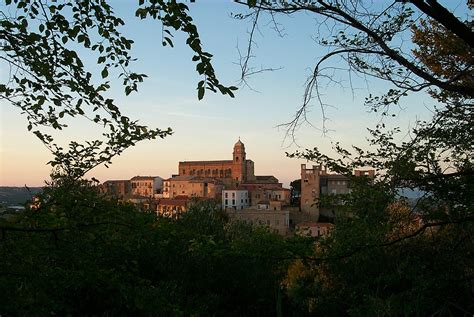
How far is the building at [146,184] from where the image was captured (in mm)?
104938

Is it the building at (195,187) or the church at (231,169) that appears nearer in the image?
the building at (195,187)

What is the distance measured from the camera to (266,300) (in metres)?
5.88

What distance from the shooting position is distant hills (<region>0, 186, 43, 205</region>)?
11.3ft

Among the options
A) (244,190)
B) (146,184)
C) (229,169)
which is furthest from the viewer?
(146,184)

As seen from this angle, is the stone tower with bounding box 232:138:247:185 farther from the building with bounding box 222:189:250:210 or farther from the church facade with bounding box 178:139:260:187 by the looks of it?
the building with bounding box 222:189:250:210

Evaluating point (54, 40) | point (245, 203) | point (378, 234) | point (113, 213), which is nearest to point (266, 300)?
point (378, 234)

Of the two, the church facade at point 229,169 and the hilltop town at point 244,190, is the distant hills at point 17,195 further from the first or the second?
the church facade at point 229,169

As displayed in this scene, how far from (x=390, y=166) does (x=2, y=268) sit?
4.25m

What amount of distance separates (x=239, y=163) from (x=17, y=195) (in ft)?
320

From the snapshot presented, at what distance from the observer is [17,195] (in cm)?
415

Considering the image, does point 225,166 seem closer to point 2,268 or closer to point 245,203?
point 245,203

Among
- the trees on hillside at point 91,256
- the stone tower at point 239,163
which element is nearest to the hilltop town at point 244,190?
the stone tower at point 239,163

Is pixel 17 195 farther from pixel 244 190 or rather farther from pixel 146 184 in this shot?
pixel 146 184

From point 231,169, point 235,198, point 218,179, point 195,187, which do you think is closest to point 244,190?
point 235,198
